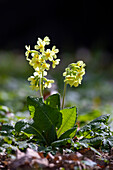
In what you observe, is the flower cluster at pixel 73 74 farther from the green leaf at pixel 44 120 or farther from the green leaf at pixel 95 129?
the green leaf at pixel 95 129

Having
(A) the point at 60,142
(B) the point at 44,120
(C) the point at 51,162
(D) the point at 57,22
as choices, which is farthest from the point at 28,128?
(D) the point at 57,22

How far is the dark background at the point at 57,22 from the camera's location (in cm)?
1016

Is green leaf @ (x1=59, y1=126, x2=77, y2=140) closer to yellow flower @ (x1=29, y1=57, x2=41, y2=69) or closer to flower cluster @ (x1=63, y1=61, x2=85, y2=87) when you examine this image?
flower cluster @ (x1=63, y1=61, x2=85, y2=87)

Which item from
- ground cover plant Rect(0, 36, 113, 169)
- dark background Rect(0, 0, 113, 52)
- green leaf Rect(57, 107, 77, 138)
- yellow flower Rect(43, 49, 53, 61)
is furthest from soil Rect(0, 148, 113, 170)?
dark background Rect(0, 0, 113, 52)

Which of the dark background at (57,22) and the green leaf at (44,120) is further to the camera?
the dark background at (57,22)

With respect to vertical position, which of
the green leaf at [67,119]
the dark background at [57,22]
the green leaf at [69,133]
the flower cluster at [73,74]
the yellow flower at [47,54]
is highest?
the dark background at [57,22]

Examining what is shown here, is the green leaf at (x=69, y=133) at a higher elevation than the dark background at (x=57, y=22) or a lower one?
lower

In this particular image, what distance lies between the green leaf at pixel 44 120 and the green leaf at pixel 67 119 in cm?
8

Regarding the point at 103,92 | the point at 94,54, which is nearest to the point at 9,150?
the point at 103,92

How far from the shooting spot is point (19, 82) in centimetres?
642

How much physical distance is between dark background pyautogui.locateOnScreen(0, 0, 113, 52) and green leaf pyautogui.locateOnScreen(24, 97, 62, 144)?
25.3ft

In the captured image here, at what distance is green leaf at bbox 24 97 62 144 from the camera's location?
2.28m

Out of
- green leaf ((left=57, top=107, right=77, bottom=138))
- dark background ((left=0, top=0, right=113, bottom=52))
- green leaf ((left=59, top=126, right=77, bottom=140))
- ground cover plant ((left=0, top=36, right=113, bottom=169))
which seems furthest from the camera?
dark background ((left=0, top=0, right=113, bottom=52))

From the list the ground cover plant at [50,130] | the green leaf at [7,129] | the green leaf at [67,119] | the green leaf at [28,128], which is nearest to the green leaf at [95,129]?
the ground cover plant at [50,130]
